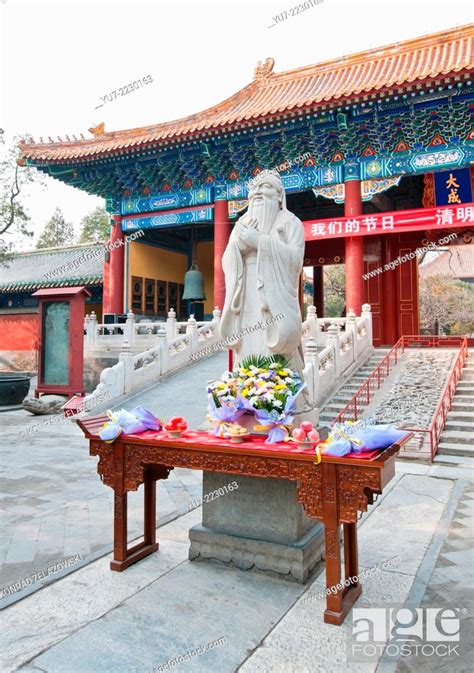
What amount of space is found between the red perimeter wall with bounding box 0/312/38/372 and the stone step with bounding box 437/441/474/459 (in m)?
14.6

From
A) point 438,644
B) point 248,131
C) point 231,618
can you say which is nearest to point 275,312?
point 231,618

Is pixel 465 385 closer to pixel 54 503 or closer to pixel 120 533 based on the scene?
pixel 54 503

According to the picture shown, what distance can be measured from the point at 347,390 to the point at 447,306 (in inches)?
893

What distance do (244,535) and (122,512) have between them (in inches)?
34.5

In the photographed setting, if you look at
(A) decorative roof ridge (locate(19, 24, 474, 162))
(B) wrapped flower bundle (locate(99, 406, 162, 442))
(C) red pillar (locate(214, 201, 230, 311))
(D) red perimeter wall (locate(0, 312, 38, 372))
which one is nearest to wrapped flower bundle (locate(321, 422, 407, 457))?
(B) wrapped flower bundle (locate(99, 406, 162, 442))

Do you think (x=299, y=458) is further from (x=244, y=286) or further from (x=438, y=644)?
(x=244, y=286)

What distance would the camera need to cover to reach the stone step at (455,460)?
6.45 metres

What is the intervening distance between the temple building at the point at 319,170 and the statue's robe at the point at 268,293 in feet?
27.9

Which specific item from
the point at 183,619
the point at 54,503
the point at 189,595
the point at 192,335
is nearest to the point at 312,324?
the point at 192,335

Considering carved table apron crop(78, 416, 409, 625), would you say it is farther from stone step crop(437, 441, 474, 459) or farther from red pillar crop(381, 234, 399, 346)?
red pillar crop(381, 234, 399, 346)

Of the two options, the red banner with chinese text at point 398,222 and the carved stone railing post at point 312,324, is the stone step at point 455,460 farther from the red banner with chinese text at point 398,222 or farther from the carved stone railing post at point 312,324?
the red banner with chinese text at point 398,222

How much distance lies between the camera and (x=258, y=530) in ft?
11.3

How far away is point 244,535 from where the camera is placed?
3.48 metres

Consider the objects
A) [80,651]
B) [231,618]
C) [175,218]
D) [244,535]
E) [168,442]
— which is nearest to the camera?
[80,651]
